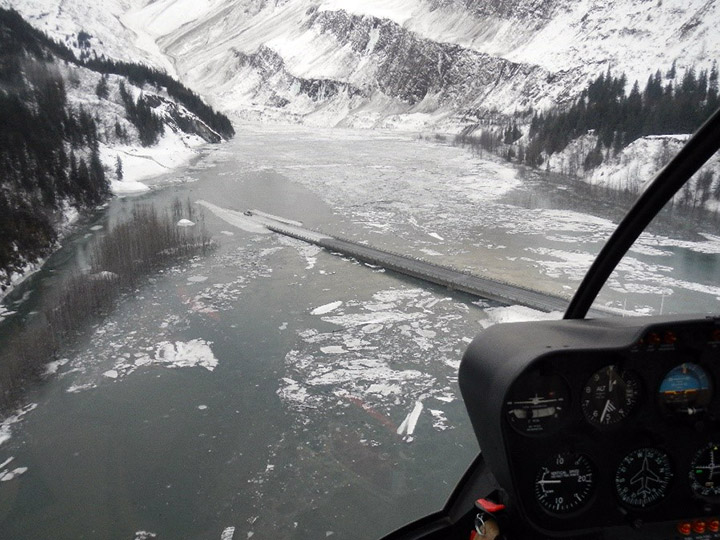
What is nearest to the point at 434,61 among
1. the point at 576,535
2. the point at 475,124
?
the point at 475,124

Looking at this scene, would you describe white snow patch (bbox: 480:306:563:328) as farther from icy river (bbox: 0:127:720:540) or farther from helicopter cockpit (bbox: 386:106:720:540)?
helicopter cockpit (bbox: 386:106:720:540)

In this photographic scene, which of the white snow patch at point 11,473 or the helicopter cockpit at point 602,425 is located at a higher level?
the helicopter cockpit at point 602,425

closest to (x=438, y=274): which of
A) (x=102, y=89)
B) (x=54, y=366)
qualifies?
(x=54, y=366)

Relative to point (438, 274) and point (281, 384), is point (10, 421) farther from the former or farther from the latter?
point (438, 274)

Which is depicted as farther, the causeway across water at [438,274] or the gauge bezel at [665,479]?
the causeway across water at [438,274]

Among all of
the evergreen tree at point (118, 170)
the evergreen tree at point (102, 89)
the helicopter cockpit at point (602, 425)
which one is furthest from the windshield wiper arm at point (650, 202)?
the evergreen tree at point (102, 89)

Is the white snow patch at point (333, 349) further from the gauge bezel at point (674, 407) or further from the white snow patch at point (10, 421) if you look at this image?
the gauge bezel at point (674, 407)

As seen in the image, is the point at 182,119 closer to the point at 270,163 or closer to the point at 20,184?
the point at 270,163
